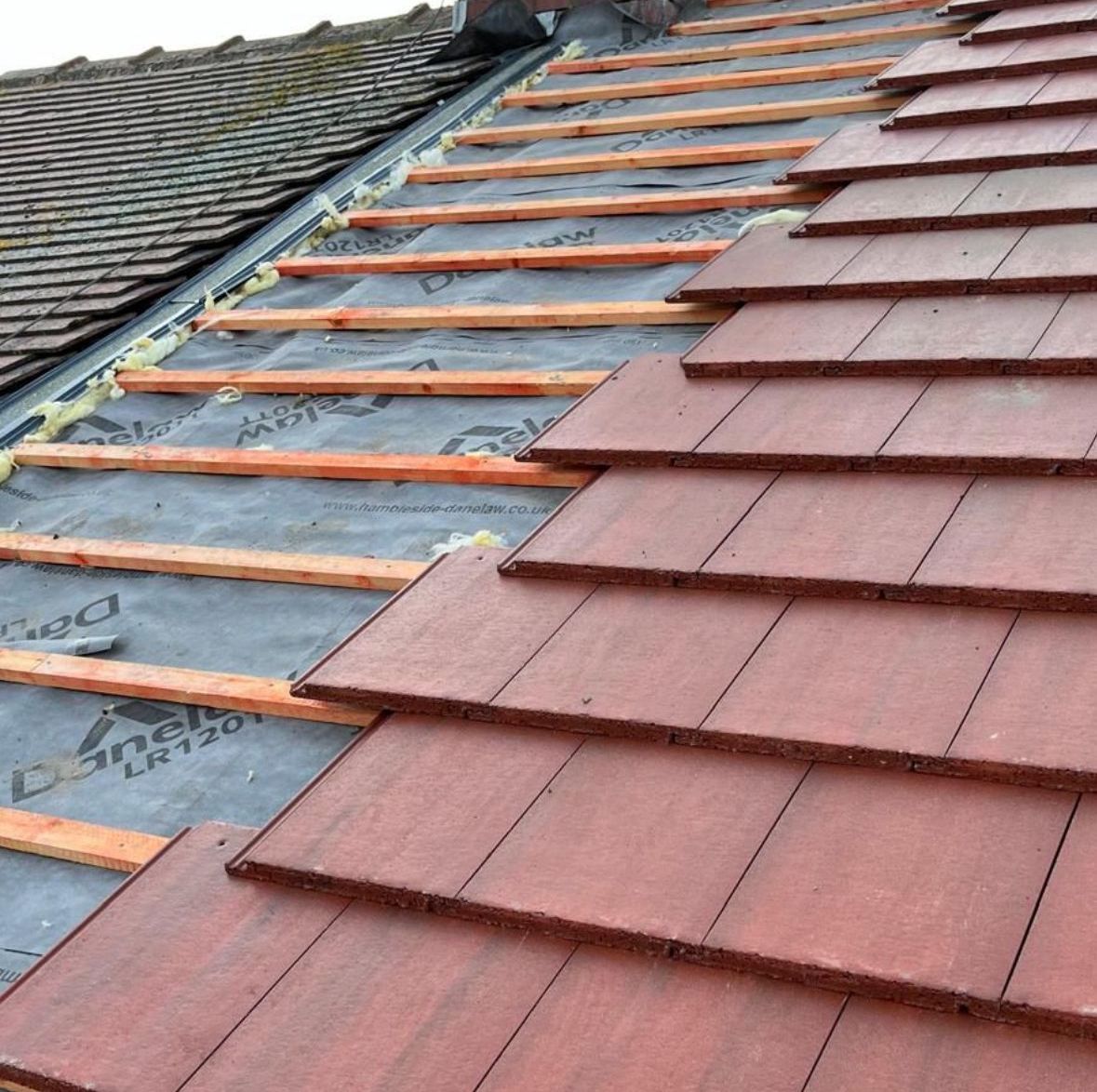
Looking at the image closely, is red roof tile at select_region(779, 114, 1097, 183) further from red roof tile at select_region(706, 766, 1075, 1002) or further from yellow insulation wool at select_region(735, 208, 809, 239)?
red roof tile at select_region(706, 766, 1075, 1002)

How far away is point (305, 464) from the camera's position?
12.4ft

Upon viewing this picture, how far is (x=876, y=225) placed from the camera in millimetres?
3836

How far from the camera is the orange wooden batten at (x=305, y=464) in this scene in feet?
11.2

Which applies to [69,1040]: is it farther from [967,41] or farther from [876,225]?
[967,41]

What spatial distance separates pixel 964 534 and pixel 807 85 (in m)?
3.51

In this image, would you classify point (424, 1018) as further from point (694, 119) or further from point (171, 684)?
point (694, 119)

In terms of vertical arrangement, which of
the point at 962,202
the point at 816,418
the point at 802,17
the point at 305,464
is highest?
the point at 802,17

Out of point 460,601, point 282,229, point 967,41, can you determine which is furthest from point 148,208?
point 460,601

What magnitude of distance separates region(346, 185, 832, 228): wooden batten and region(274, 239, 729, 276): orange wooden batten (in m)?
0.26

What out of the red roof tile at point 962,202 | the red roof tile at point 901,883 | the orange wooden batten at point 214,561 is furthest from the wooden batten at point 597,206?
the red roof tile at point 901,883

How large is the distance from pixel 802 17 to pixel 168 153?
3243mm

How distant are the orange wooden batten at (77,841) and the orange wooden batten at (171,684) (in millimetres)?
362

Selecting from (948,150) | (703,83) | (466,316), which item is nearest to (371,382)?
(466,316)

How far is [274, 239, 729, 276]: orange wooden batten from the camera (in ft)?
14.3
